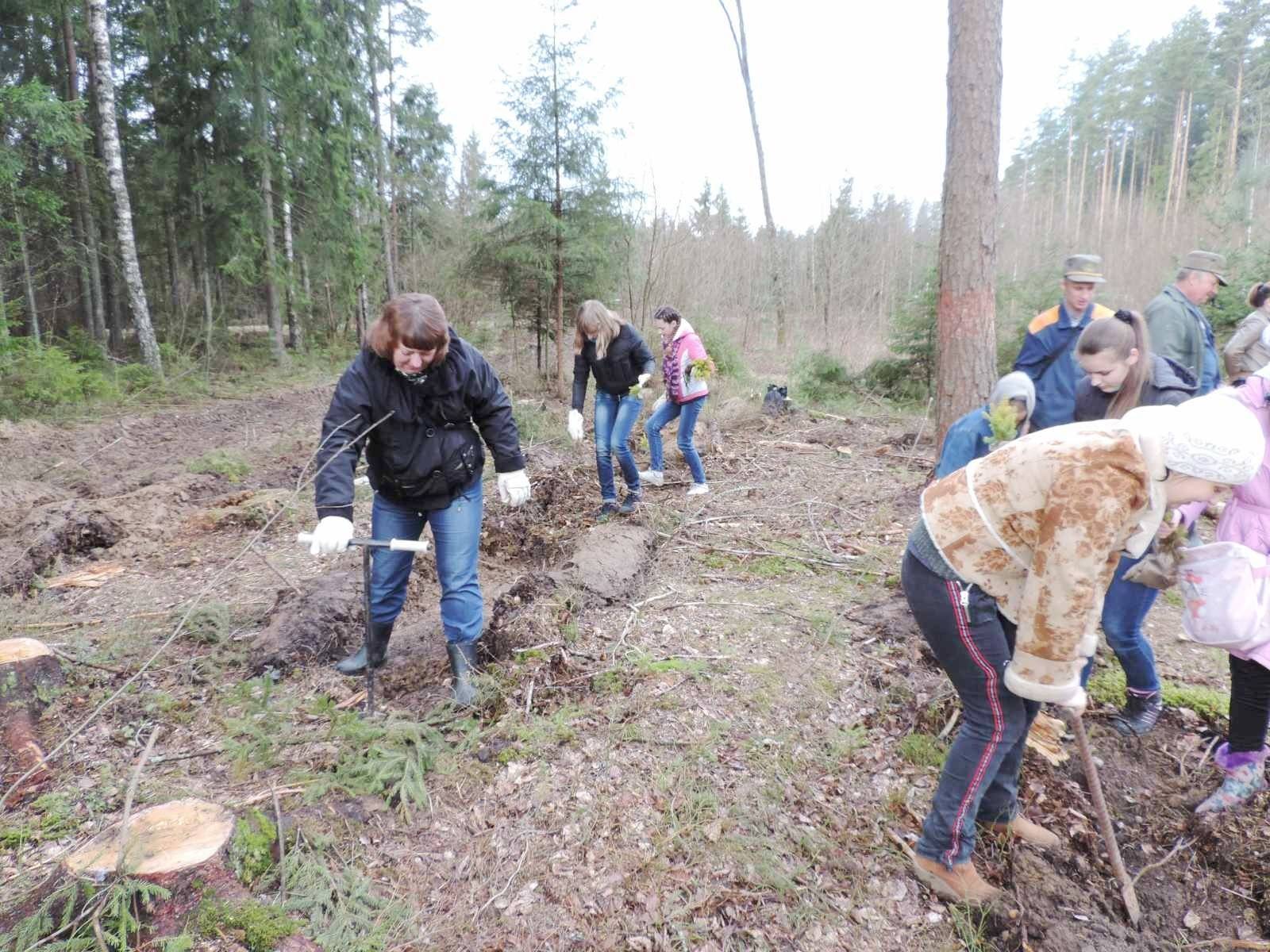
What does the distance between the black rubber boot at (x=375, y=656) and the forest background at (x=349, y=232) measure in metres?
6.34

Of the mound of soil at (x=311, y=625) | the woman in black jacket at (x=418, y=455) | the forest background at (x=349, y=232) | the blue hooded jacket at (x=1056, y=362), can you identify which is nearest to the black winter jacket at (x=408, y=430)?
the woman in black jacket at (x=418, y=455)

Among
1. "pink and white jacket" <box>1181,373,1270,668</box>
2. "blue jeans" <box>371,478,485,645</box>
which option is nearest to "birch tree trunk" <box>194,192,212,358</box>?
"blue jeans" <box>371,478,485,645</box>

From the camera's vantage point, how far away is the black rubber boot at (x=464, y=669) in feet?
10.2

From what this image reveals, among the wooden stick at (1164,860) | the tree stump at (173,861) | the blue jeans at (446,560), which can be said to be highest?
the blue jeans at (446,560)

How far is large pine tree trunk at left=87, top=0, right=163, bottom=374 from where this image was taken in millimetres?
10953

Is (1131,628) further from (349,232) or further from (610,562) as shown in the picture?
(349,232)

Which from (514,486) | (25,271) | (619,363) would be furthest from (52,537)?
(25,271)

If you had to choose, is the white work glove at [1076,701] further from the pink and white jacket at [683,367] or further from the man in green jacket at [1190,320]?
the pink and white jacket at [683,367]

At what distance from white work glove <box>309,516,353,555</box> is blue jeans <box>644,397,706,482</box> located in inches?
151

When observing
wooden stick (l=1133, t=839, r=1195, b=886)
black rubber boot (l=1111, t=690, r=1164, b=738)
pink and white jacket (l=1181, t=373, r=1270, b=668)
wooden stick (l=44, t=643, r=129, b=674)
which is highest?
pink and white jacket (l=1181, t=373, r=1270, b=668)

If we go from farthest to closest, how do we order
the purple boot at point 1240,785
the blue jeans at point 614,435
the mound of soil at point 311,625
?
the blue jeans at point 614,435 < the mound of soil at point 311,625 < the purple boot at point 1240,785

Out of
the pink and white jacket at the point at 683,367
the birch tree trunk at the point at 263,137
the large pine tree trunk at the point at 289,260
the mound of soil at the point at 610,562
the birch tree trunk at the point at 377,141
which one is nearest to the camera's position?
the mound of soil at the point at 610,562

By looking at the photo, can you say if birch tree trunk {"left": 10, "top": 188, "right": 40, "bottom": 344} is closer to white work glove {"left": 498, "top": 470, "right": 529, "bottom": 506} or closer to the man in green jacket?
white work glove {"left": 498, "top": 470, "right": 529, "bottom": 506}

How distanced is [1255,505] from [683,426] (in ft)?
14.5
